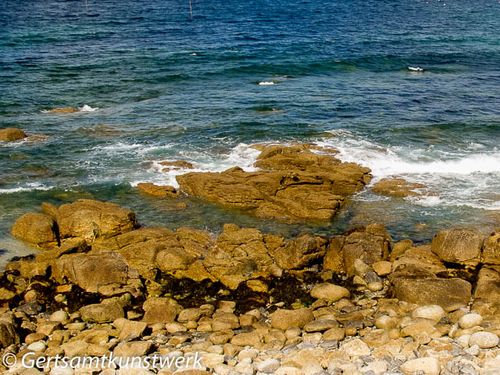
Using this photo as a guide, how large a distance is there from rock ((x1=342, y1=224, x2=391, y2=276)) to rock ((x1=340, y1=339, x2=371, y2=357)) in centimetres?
600

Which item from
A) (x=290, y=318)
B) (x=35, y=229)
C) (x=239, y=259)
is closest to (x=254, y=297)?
(x=239, y=259)

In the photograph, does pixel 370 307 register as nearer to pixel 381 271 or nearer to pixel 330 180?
pixel 381 271

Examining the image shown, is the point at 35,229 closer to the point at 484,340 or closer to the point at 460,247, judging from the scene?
the point at 460,247

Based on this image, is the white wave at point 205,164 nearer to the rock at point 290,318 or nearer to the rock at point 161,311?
the rock at point 161,311

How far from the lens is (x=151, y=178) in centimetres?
3888

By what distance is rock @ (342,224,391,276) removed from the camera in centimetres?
2695

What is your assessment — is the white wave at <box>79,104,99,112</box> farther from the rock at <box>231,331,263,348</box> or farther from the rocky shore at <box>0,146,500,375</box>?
the rock at <box>231,331,263,348</box>

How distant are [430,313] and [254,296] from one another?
689cm

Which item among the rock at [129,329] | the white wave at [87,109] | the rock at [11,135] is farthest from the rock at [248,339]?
the white wave at [87,109]

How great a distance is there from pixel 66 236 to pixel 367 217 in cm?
1536

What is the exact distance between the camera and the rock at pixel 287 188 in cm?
3306

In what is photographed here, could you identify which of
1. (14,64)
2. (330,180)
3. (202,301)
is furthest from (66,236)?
(14,64)

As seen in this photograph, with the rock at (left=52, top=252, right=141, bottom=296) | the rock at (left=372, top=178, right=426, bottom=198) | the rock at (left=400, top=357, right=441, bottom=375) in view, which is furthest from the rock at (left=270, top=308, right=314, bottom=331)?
the rock at (left=372, top=178, right=426, bottom=198)

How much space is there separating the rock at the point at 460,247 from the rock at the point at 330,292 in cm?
517
